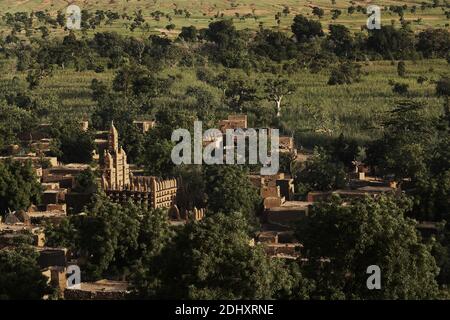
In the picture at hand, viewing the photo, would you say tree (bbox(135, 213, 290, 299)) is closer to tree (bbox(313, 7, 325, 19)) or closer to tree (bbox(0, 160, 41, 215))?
tree (bbox(0, 160, 41, 215))

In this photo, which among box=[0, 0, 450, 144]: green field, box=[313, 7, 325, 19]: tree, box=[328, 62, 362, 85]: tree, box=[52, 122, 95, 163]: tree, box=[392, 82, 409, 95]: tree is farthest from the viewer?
box=[313, 7, 325, 19]: tree

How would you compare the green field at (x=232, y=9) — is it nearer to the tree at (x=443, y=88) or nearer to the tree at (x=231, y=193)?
the tree at (x=443, y=88)

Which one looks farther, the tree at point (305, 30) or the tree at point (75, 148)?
the tree at point (305, 30)

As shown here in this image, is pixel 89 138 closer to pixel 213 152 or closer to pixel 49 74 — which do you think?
pixel 213 152

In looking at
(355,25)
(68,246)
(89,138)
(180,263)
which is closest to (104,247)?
(68,246)

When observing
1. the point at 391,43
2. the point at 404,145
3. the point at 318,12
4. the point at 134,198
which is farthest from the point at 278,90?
the point at 318,12

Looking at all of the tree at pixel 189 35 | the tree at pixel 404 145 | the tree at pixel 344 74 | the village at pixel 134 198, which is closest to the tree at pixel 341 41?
the tree at pixel 344 74

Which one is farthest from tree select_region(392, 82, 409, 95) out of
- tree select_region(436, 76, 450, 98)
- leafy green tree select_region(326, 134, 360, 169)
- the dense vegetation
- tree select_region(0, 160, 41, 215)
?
tree select_region(0, 160, 41, 215)
